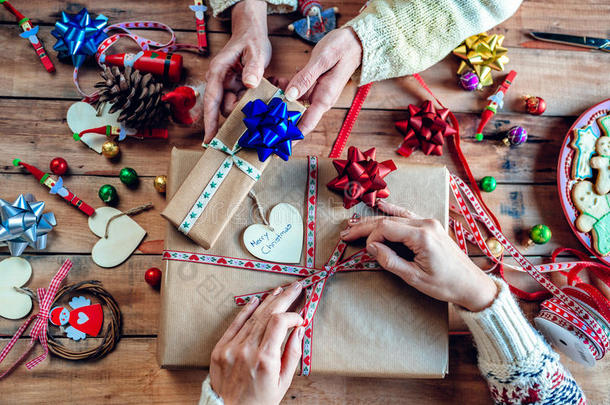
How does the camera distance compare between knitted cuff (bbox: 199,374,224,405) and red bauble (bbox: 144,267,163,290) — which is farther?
red bauble (bbox: 144,267,163,290)

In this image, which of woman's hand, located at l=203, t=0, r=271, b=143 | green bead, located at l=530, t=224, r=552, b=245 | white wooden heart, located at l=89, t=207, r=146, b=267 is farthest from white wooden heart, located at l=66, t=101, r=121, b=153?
green bead, located at l=530, t=224, r=552, b=245

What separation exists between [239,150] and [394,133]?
0.53 meters

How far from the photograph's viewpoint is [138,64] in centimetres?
122

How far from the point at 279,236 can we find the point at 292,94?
344mm

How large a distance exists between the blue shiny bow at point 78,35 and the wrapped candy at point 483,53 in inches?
41.2

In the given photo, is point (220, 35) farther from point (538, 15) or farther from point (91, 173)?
point (538, 15)

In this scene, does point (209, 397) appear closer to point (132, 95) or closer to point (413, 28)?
point (132, 95)

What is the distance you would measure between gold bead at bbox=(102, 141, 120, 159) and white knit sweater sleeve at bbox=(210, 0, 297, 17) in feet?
1.52

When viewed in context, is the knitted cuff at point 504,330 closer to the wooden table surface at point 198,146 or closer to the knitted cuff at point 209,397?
the wooden table surface at point 198,146

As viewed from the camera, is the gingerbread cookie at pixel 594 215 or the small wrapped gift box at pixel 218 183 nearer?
the small wrapped gift box at pixel 218 183

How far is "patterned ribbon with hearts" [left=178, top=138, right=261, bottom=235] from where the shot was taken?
995mm

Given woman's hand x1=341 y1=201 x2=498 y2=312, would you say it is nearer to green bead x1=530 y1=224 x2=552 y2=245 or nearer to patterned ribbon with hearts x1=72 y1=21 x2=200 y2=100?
green bead x1=530 y1=224 x2=552 y2=245

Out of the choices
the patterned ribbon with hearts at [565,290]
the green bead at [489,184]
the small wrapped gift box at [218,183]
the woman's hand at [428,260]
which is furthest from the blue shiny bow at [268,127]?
the green bead at [489,184]

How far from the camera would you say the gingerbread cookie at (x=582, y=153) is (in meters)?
1.29
